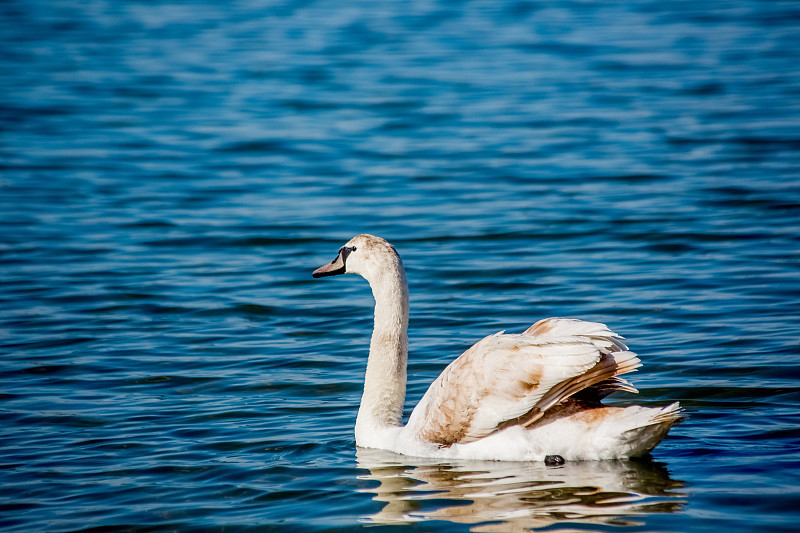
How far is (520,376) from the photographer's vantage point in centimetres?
706

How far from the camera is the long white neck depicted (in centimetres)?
806

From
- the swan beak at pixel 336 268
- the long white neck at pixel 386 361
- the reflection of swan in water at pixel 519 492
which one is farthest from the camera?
the swan beak at pixel 336 268

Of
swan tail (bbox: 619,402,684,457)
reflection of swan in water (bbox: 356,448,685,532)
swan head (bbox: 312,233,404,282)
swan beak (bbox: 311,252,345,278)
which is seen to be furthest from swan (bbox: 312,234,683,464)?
swan beak (bbox: 311,252,345,278)

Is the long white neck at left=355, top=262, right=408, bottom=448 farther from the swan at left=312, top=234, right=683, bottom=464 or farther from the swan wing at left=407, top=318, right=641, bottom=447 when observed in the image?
the swan wing at left=407, top=318, right=641, bottom=447

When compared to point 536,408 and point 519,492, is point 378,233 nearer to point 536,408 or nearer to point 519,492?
point 536,408

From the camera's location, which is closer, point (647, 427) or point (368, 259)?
point (647, 427)

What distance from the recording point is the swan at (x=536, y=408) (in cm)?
689

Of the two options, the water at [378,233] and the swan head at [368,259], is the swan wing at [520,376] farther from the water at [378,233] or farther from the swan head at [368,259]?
the swan head at [368,259]

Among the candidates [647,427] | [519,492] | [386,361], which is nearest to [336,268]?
[386,361]

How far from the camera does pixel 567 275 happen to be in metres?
12.5

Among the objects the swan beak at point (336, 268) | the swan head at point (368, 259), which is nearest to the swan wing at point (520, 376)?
the swan head at point (368, 259)

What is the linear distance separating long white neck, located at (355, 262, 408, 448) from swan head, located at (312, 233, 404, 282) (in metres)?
0.03

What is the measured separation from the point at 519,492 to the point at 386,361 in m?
1.84

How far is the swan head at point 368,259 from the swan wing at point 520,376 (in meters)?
1.06
